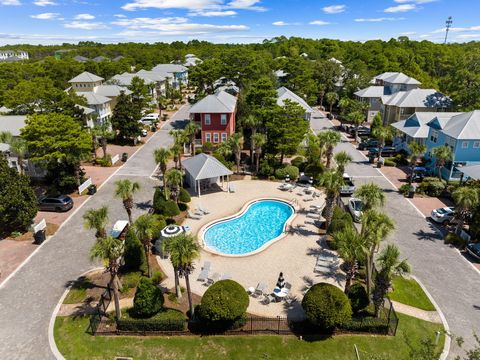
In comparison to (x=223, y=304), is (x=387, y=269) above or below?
above

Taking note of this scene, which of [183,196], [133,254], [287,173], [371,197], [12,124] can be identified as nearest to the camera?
[371,197]

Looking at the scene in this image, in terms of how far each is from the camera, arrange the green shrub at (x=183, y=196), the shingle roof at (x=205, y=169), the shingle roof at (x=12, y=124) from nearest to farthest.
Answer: the green shrub at (x=183, y=196) → the shingle roof at (x=205, y=169) → the shingle roof at (x=12, y=124)

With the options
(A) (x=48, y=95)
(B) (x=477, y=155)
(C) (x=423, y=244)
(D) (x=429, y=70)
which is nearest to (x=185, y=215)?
(C) (x=423, y=244)

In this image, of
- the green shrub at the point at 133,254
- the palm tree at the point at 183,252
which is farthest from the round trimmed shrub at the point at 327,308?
the green shrub at the point at 133,254

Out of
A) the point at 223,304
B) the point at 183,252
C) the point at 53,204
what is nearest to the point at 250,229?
the point at 223,304

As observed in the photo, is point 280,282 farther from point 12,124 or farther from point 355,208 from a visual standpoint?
point 12,124

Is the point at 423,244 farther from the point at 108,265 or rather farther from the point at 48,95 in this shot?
the point at 48,95

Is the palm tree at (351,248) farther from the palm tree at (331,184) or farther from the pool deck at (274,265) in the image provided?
the palm tree at (331,184)
